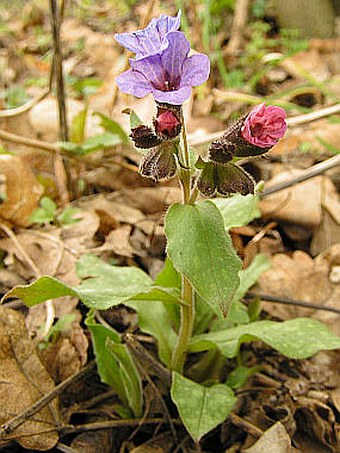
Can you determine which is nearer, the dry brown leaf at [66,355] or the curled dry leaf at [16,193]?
the dry brown leaf at [66,355]

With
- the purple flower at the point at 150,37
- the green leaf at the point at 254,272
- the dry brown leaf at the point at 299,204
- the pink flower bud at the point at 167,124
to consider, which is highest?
the purple flower at the point at 150,37

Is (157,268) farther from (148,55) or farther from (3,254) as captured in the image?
(148,55)

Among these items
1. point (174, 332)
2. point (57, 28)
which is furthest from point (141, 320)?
point (57, 28)

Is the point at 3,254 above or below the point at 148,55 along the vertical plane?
below

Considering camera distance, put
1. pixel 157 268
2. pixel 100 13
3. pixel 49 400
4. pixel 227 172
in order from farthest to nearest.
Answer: pixel 100 13 → pixel 157 268 → pixel 49 400 → pixel 227 172

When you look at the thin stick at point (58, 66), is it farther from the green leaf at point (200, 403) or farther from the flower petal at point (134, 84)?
the green leaf at point (200, 403)

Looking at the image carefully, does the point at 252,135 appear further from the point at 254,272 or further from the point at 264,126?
the point at 254,272

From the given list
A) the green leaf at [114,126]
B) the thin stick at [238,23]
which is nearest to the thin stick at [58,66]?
the green leaf at [114,126]
